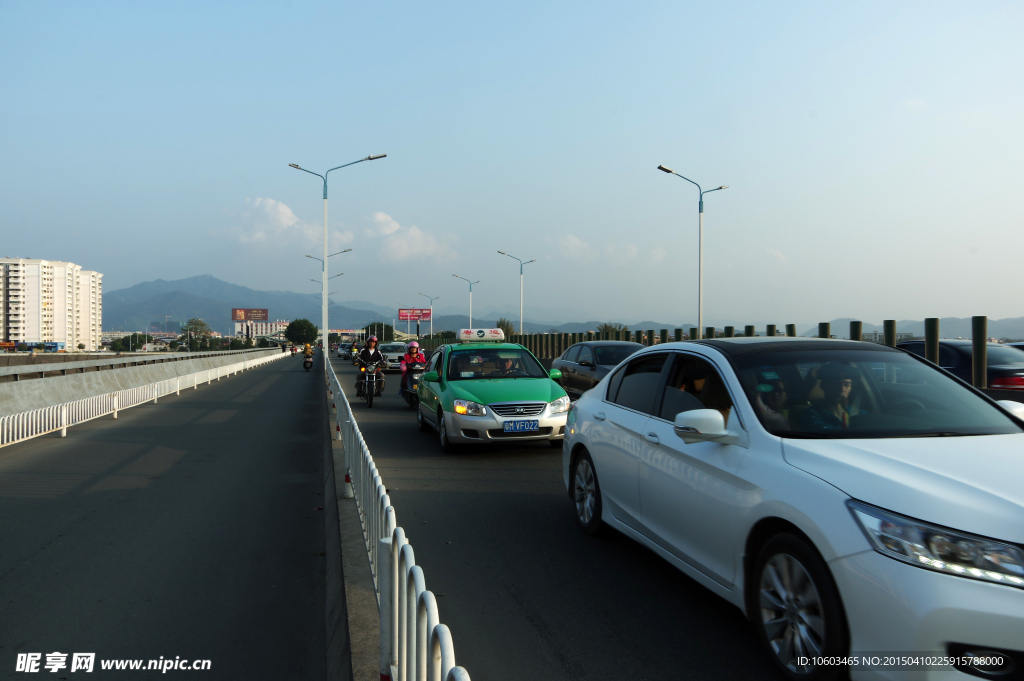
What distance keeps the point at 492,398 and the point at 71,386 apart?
12.4m

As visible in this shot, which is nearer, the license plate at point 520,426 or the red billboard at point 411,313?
the license plate at point 520,426

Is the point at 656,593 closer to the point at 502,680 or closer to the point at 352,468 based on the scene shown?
the point at 502,680

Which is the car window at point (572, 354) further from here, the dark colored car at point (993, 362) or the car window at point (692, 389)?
the car window at point (692, 389)

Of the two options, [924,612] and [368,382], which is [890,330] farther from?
[924,612]

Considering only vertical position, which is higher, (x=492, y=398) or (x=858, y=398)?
(x=858, y=398)

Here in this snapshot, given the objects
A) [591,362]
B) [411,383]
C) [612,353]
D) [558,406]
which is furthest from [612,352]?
[558,406]

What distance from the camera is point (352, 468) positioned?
5812 millimetres

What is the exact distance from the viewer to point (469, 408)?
9055 mm

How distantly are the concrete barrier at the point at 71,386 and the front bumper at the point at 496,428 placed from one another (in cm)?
840

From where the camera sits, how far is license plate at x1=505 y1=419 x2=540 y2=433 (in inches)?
350

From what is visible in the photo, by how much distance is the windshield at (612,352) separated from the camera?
15.3 m

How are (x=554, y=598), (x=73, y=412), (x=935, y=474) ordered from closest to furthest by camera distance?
(x=935, y=474)
(x=554, y=598)
(x=73, y=412)

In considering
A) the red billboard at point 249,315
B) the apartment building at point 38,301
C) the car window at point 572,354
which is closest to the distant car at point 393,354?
the car window at point 572,354

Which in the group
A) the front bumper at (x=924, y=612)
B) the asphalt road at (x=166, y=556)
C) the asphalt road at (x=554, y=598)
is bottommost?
the asphalt road at (x=166, y=556)
